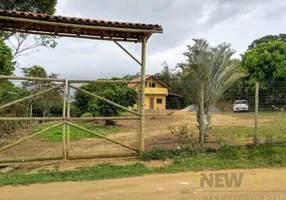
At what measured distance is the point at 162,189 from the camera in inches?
189

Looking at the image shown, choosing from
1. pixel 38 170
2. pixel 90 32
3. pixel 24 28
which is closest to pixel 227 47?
pixel 90 32

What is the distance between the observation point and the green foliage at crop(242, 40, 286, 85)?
26047mm

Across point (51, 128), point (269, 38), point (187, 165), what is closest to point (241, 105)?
point (187, 165)

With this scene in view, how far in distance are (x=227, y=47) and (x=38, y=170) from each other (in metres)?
6.58

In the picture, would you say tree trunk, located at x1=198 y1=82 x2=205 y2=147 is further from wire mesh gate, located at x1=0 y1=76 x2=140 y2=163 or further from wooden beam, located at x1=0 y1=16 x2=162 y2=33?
wooden beam, located at x1=0 y1=16 x2=162 y2=33

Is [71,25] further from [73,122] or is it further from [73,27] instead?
[73,122]

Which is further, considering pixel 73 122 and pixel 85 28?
pixel 73 122

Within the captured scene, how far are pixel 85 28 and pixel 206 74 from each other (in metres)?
3.92

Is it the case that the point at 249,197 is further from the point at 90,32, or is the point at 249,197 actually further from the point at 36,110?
the point at 36,110

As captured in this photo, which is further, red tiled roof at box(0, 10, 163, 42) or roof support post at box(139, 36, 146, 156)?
roof support post at box(139, 36, 146, 156)

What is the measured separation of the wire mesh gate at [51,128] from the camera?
19.9 feet

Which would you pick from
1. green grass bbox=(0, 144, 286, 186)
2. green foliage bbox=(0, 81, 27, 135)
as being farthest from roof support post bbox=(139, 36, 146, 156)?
green foliage bbox=(0, 81, 27, 135)

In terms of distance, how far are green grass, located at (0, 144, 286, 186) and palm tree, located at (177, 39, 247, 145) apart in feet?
3.93

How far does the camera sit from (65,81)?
6227 millimetres
